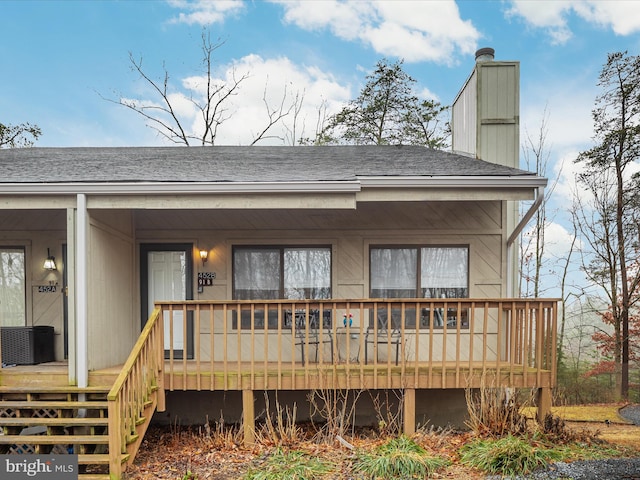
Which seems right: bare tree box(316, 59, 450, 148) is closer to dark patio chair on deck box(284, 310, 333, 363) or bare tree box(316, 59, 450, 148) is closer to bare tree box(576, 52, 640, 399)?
bare tree box(576, 52, 640, 399)

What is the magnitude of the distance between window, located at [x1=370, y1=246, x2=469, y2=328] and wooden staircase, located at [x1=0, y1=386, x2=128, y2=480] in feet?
13.5

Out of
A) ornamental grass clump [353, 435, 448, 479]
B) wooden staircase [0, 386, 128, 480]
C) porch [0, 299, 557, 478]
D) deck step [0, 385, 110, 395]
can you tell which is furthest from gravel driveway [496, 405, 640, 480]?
deck step [0, 385, 110, 395]

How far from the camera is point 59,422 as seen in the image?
16.9 ft

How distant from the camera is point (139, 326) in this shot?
7254mm

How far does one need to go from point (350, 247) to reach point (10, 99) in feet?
50.1

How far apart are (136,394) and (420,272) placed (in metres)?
4.32

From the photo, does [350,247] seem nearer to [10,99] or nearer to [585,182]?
[585,182]

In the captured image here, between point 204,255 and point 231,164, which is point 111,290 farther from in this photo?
point 231,164

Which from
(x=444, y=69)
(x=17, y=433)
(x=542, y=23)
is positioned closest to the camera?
(x=17, y=433)

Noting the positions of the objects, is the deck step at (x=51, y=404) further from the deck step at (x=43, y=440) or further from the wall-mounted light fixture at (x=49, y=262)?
the wall-mounted light fixture at (x=49, y=262)

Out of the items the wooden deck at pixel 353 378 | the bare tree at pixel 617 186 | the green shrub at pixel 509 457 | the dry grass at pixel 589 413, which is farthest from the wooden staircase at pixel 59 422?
the bare tree at pixel 617 186

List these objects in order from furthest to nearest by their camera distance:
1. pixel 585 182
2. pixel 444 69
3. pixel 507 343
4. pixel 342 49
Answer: pixel 342 49 < pixel 444 69 < pixel 585 182 < pixel 507 343

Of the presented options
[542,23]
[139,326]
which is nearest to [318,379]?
[139,326]

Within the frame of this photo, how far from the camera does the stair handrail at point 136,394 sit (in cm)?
453
